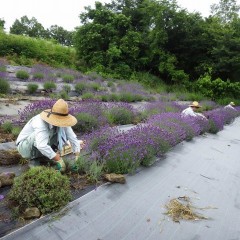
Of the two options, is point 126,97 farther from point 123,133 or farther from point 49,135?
point 49,135

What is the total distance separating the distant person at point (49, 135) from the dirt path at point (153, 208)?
590 mm

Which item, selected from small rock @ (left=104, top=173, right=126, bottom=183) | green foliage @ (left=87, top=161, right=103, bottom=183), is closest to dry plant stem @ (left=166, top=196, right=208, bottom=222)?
small rock @ (left=104, top=173, right=126, bottom=183)

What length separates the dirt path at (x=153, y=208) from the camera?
242 centimetres

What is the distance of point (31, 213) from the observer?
244 cm

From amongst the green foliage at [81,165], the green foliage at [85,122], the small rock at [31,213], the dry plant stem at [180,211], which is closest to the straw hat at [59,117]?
the green foliage at [81,165]

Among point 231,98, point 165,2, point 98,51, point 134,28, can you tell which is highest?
point 165,2

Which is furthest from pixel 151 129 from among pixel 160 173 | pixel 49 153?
pixel 49 153

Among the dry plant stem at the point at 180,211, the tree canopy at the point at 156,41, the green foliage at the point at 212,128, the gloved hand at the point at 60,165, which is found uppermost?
the tree canopy at the point at 156,41

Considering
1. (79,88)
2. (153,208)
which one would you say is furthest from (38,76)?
(153,208)

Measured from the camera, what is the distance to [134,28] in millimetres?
20344

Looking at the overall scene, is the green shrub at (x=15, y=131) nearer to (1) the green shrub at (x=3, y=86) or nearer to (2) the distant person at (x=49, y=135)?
(2) the distant person at (x=49, y=135)

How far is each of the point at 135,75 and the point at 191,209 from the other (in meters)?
→ 15.6

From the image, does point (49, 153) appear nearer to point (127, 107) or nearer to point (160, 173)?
point (160, 173)

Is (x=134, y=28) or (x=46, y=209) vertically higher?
(x=134, y=28)
